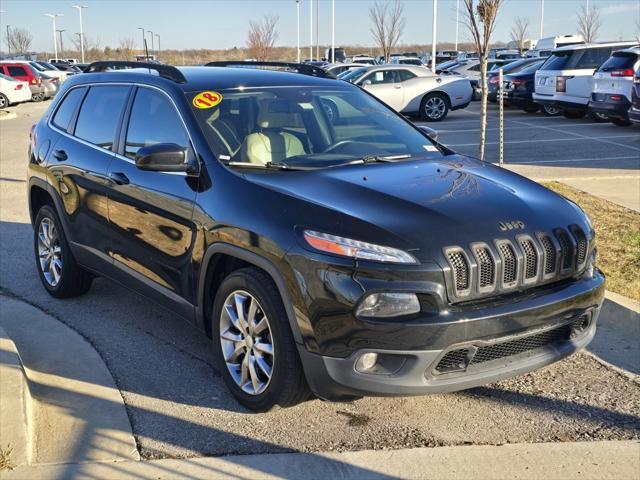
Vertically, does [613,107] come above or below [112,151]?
below

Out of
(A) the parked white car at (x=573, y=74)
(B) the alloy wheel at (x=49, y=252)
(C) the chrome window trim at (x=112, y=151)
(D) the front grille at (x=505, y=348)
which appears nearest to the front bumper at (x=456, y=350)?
(D) the front grille at (x=505, y=348)

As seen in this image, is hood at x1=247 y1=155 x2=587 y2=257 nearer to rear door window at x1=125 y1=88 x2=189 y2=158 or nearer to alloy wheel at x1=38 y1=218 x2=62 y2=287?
rear door window at x1=125 y1=88 x2=189 y2=158

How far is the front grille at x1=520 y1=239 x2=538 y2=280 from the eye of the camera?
360 centimetres

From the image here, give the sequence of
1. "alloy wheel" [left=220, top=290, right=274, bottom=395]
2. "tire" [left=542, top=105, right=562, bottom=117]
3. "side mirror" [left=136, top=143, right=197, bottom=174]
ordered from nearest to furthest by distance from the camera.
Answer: "alloy wheel" [left=220, top=290, right=274, bottom=395], "side mirror" [left=136, top=143, right=197, bottom=174], "tire" [left=542, top=105, right=562, bottom=117]

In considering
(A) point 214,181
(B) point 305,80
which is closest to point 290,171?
(A) point 214,181

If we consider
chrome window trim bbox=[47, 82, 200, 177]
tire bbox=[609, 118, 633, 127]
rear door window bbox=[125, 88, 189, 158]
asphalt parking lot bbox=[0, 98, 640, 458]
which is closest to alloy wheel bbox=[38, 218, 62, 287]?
asphalt parking lot bbox=[0, 98, 640, 458]

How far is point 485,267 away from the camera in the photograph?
3479 millimetres

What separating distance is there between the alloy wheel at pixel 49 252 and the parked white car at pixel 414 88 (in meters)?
15.6

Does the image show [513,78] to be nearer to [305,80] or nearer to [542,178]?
[542,178]

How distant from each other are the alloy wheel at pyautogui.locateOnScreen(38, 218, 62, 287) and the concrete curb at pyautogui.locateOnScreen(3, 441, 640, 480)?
2.87m

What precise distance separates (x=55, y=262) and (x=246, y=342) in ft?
9.00

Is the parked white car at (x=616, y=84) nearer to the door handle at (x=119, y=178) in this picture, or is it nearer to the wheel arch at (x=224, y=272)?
the door handle at (x=119, y=178)

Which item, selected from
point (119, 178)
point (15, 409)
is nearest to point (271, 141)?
point (119, 178)

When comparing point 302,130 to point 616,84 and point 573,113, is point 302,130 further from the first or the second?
point 573,113
